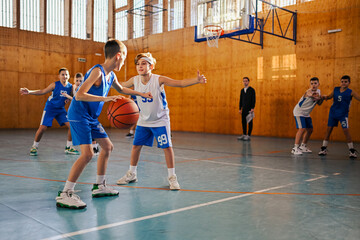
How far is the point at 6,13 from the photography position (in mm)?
14820

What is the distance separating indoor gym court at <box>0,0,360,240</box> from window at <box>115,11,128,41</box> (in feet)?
0.27

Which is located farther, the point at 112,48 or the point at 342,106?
the point at 342,106

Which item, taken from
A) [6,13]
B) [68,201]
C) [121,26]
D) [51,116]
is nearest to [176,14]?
[121,26]

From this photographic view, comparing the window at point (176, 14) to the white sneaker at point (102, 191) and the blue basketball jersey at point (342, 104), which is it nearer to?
the blue basketball jersey at point (342, 104)

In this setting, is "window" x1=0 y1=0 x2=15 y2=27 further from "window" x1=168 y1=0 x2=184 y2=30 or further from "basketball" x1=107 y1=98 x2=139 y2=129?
"basketball" x1=107 y1=98 x2=139 y2=129

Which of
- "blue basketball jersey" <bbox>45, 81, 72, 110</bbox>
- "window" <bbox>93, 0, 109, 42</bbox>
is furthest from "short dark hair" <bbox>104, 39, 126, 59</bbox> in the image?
"window" <bbox>93, 0, 109, 42</bbox>

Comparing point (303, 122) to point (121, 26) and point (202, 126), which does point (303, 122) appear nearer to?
point (202, 126)

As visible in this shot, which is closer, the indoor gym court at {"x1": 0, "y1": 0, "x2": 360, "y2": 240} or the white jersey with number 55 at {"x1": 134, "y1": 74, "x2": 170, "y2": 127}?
the indoor gym court at {"x1": 0, "y1": 0, "x2": 360, "y2": 240}

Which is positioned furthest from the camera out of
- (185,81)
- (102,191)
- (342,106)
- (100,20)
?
(100,20)

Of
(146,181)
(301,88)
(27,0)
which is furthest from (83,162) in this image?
(27,0)

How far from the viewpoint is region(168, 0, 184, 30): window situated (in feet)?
51.0

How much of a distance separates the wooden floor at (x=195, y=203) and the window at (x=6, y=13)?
11.8 meters

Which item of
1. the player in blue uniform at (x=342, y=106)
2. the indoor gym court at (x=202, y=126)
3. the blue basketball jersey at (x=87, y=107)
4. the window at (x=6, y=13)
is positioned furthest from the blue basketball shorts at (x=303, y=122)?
the window at (x=6, y=13)

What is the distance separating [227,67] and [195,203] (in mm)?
10249
